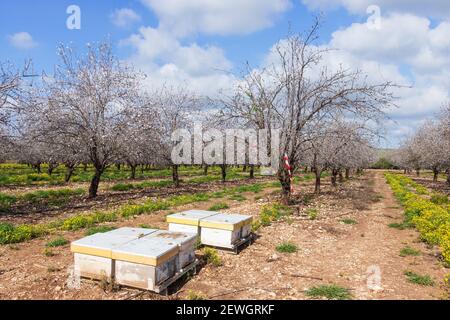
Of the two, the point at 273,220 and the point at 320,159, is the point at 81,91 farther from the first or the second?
the point at 320,159

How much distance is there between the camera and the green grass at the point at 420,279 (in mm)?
6826

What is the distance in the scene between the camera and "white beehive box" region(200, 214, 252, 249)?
8.16 meters

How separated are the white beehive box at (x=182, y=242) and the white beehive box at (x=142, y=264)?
0.37 metres

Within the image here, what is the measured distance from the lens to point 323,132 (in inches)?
625

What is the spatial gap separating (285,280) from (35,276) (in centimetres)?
489

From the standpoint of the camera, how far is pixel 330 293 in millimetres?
5996

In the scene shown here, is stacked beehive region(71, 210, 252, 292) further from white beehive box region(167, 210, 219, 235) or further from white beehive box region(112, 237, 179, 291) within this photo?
white beehive box region(167, 210, 219, 235)

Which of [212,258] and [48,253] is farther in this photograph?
[48,253]

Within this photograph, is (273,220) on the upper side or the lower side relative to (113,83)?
lower

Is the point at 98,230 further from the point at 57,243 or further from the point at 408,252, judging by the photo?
the point at 408,252

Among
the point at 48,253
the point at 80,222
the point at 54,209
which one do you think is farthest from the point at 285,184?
the point at 48,253

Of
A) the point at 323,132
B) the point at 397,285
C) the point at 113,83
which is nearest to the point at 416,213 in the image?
the point at 323,132

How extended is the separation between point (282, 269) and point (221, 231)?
1735 mm

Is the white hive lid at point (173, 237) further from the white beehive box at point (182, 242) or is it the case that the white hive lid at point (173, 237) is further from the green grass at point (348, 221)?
the green grass at point (348, 221)
